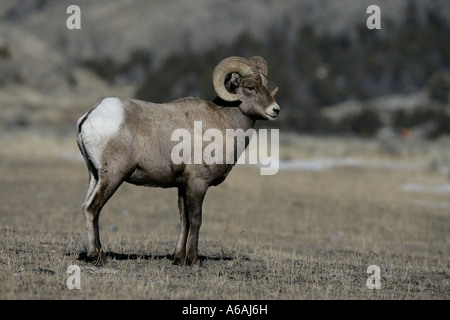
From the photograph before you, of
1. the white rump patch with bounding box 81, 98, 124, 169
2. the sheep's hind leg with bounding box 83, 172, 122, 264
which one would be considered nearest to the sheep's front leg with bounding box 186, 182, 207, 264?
the sheep's hind leg with bounding box 83, 172, 122, 264

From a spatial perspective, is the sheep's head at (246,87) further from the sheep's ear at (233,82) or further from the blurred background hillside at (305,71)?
the blurred background hillside at (305,71)

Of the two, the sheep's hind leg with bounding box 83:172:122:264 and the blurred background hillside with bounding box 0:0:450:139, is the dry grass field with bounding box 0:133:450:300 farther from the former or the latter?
the blurred background hillside with bounding box 0:0:450:139

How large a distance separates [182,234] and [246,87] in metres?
2.48

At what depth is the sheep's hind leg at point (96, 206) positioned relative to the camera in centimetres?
931

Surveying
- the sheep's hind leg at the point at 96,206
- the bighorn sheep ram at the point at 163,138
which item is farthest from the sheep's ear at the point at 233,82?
the sheep's hind leg at the point at 96,206

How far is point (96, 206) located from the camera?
935cm

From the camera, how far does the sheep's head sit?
10.3 metres

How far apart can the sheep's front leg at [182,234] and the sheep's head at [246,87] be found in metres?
1.62

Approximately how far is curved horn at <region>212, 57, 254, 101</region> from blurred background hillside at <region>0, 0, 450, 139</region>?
118 feet

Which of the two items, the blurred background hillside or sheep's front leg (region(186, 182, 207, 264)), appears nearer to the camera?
sheep's front leg (region(186, 182, 207, 264))
